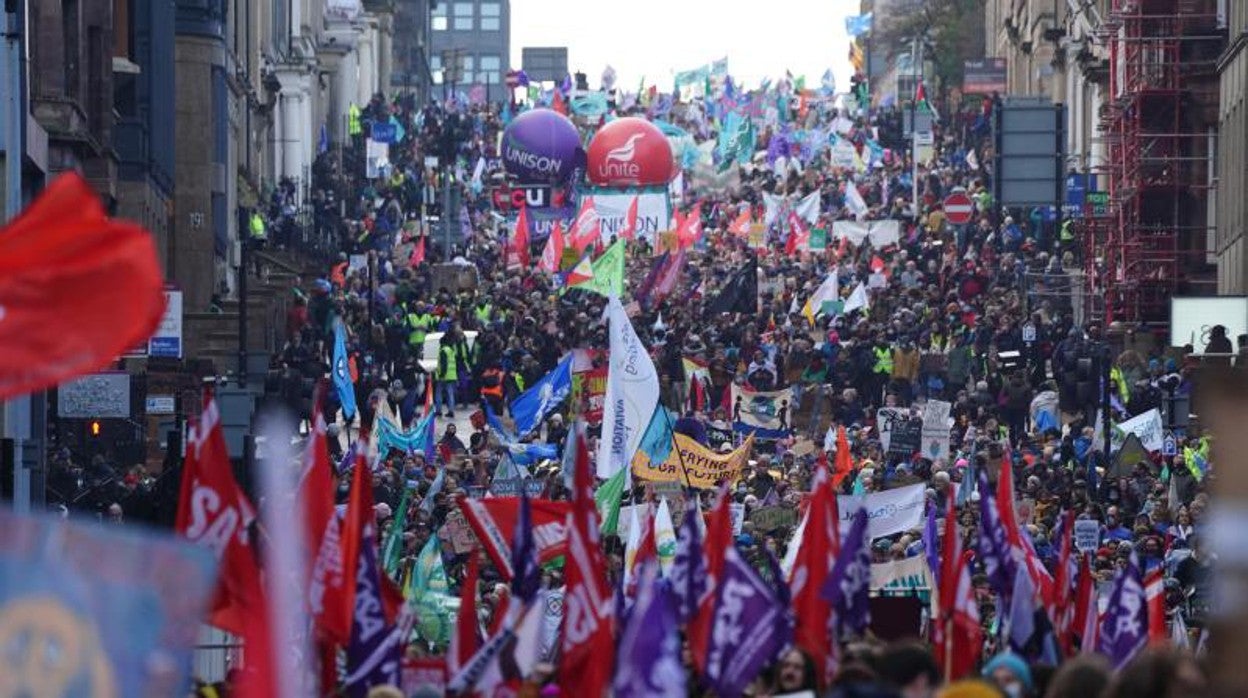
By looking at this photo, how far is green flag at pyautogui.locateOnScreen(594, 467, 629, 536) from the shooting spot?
3041 cm

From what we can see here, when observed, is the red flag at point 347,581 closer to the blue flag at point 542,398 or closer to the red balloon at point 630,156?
the blue flag at point 542,398

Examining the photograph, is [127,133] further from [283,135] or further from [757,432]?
[283,135]

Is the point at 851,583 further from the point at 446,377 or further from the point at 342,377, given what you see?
the point at 446,377

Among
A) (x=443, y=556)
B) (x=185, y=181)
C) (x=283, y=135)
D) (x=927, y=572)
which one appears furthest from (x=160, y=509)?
(x=283, y=135)

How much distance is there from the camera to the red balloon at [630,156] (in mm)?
78125

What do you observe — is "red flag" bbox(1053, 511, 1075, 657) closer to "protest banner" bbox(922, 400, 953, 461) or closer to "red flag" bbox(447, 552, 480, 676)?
"red flag" bbox(447, 552, 480, 676)

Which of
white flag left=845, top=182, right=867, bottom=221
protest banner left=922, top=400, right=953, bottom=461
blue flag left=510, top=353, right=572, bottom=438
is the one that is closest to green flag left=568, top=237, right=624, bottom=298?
blue flag left=510, top=353, right=572, bottom=438

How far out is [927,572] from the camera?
26.3 metres

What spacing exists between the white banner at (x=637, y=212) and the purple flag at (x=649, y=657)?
51.9 metres

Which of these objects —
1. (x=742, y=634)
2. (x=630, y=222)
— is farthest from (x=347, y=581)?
(x=630, y=222)

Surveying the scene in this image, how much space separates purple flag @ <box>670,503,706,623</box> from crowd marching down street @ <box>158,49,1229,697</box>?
35 mm

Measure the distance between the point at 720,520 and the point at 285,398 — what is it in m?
24.2

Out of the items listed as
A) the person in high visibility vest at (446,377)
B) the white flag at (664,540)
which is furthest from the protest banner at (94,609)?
the person in high visibility vest at (446,377)

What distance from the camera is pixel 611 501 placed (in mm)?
30875
